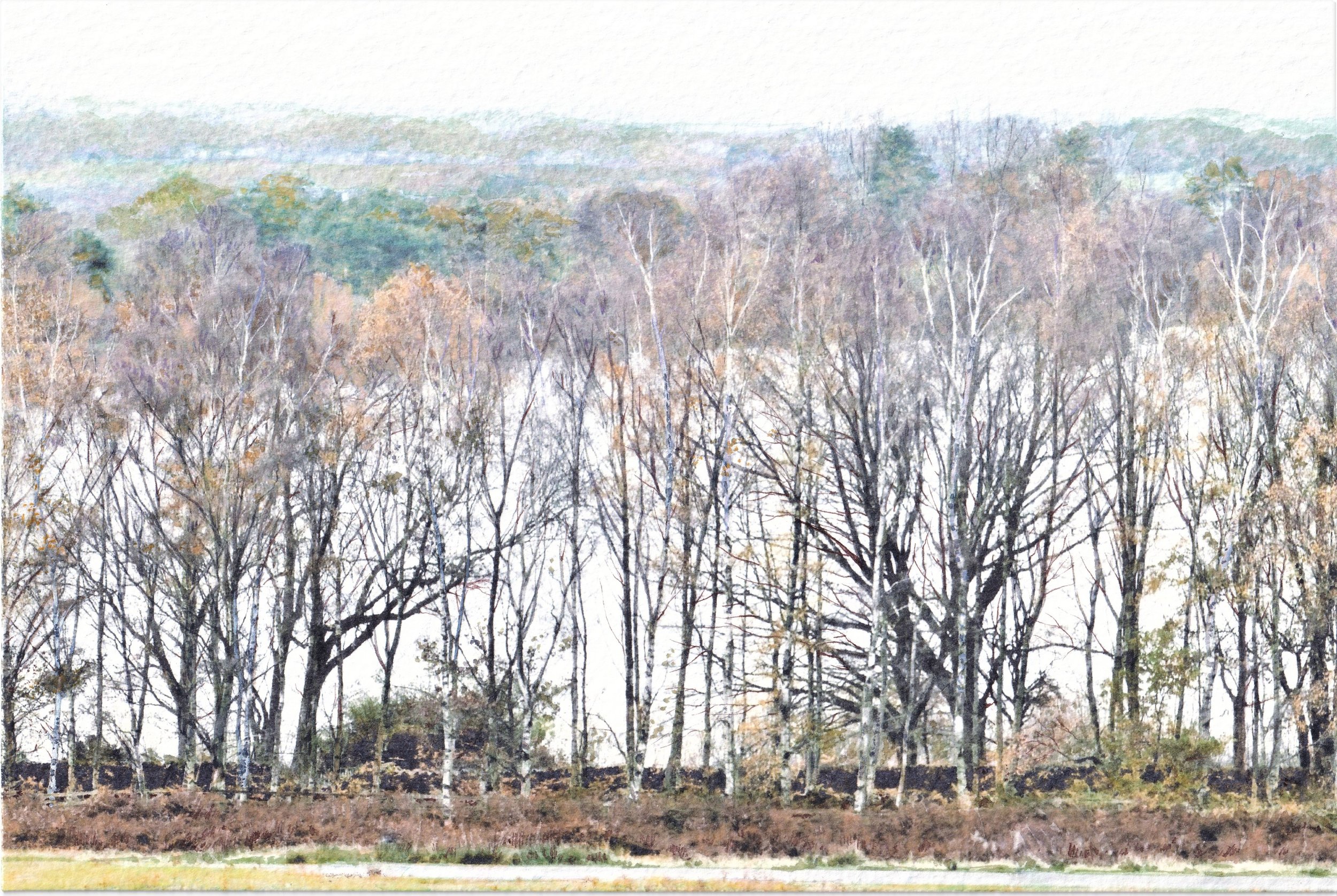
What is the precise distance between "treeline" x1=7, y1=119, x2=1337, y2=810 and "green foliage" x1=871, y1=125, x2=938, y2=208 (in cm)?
2

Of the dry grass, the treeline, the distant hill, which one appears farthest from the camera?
the treeline

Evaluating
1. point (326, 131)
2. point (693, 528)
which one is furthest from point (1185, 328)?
point (326, 131)

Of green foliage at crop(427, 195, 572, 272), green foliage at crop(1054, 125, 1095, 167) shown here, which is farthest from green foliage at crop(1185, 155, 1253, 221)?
green foliage at crop(427, 195, 572, 272)

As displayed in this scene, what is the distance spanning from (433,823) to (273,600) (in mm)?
2420

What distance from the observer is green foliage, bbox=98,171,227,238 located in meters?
10.1

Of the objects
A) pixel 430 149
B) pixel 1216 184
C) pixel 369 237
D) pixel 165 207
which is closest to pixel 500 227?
pixel 430 149

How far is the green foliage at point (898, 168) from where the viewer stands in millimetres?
9906

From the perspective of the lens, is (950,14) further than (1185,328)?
No

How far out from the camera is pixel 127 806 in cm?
996

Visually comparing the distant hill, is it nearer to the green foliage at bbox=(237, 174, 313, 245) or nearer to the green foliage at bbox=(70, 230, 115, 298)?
the green foliage at bbox=(237, 174, 313, 245)

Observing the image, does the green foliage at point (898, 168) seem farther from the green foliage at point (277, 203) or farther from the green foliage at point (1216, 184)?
the green foliage at point (277, 203)

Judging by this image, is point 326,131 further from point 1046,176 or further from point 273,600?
point 1046,176

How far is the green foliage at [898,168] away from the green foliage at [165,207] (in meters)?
4.62

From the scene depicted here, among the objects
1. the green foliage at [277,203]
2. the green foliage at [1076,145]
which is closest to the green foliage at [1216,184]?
the green foliage at [1076,145]
